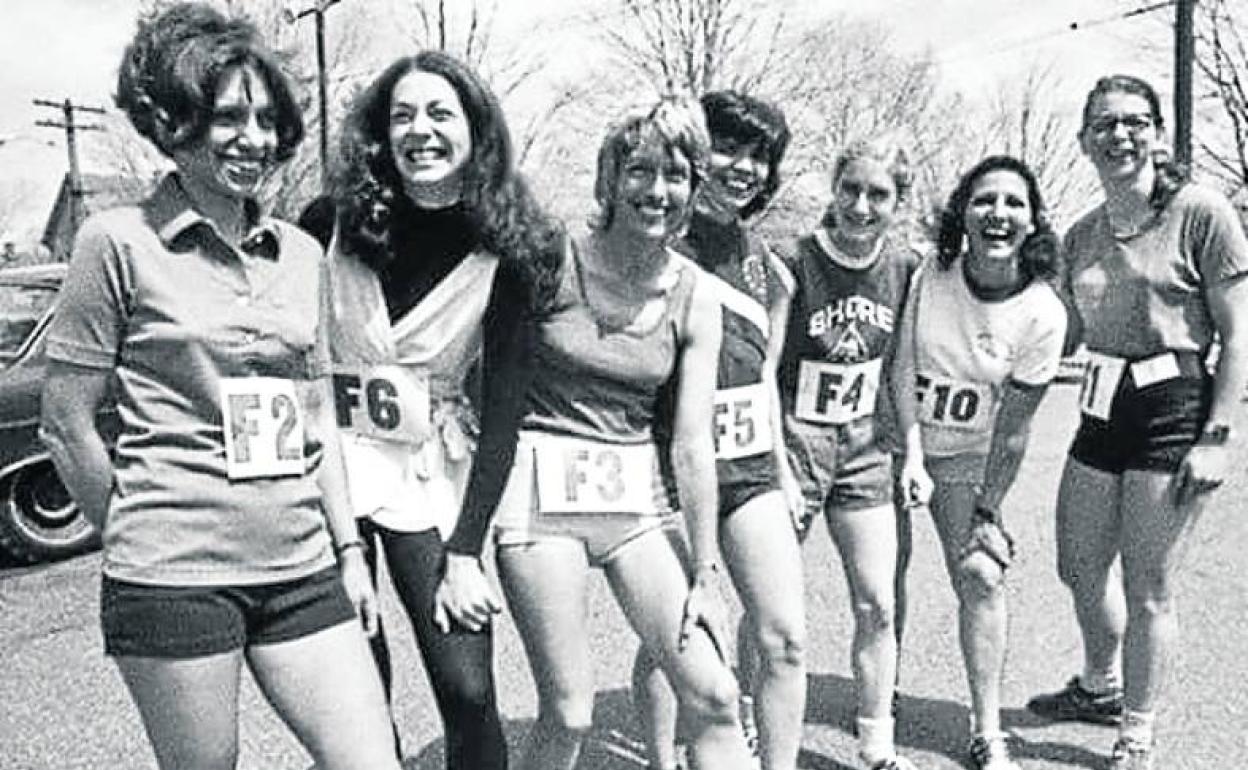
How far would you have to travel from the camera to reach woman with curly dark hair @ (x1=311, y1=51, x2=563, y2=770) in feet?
8.44

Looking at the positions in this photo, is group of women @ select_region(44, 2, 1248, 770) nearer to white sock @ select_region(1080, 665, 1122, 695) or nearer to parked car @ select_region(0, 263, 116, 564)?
white sock @ select_region(1080, 665, 1122, 695)

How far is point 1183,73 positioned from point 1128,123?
12.5 metres

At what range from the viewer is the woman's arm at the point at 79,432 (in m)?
2.09

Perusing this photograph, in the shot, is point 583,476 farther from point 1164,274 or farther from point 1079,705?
point 1079,705

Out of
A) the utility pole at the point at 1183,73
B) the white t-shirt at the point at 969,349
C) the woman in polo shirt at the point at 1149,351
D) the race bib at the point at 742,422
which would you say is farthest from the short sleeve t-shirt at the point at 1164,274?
the utility pole at the point at 1183,73

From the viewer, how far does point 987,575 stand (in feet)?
12.1

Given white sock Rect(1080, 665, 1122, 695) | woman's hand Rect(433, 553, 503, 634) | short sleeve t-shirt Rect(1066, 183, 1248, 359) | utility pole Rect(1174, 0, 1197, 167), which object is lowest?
white sock Rect(1080, 665, 1122, 695)

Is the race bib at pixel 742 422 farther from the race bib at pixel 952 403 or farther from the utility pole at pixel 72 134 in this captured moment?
the utility pole at pixel 72 134

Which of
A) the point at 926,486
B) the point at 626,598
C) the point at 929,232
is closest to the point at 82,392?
the point at 626,598

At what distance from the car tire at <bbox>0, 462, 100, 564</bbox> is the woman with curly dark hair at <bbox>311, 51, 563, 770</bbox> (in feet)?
16.2

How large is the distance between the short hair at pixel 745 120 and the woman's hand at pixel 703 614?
1033 mm

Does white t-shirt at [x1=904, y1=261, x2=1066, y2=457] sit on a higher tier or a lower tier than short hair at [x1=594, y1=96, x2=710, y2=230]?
lower

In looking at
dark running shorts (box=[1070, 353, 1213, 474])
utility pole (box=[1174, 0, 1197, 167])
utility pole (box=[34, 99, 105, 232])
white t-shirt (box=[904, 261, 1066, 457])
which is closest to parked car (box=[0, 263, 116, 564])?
white t-shirt (box=[904, 261, 1066, 457])

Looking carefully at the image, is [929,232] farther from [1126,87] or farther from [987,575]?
Result: [987,575]
